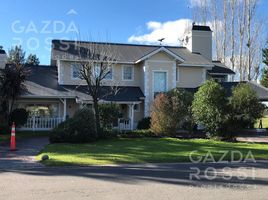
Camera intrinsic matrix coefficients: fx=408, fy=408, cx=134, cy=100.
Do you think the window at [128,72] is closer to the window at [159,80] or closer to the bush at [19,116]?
the window at [159,80]

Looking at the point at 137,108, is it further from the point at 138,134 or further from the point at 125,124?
the point at 138,134

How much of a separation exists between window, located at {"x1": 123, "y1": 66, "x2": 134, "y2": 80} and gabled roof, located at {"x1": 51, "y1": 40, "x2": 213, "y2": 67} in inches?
28.7

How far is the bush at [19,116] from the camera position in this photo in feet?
94.8

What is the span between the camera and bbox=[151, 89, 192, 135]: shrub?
25.5 meters

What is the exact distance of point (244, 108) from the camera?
78.8 feet

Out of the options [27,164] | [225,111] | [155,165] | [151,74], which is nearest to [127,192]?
[155,165]

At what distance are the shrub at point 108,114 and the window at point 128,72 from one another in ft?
26.1

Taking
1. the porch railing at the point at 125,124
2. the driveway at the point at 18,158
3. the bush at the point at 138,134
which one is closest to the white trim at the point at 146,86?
the porch railing at the point at 125,124

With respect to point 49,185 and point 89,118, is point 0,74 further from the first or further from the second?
point 49,185

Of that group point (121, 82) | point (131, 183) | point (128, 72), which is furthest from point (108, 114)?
point (131, 183)

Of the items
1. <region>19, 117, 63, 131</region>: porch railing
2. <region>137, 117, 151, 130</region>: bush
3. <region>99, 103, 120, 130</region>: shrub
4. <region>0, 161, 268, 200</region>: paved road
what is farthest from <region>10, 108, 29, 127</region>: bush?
<region>0, 161, 268, 200</region>: paved road

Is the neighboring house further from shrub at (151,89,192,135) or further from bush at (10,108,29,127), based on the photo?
shrub at (151,89,192,135)

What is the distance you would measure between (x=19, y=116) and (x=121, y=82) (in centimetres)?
902

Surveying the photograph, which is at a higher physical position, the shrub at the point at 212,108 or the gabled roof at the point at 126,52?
the gabled roof at the point at 126,52
